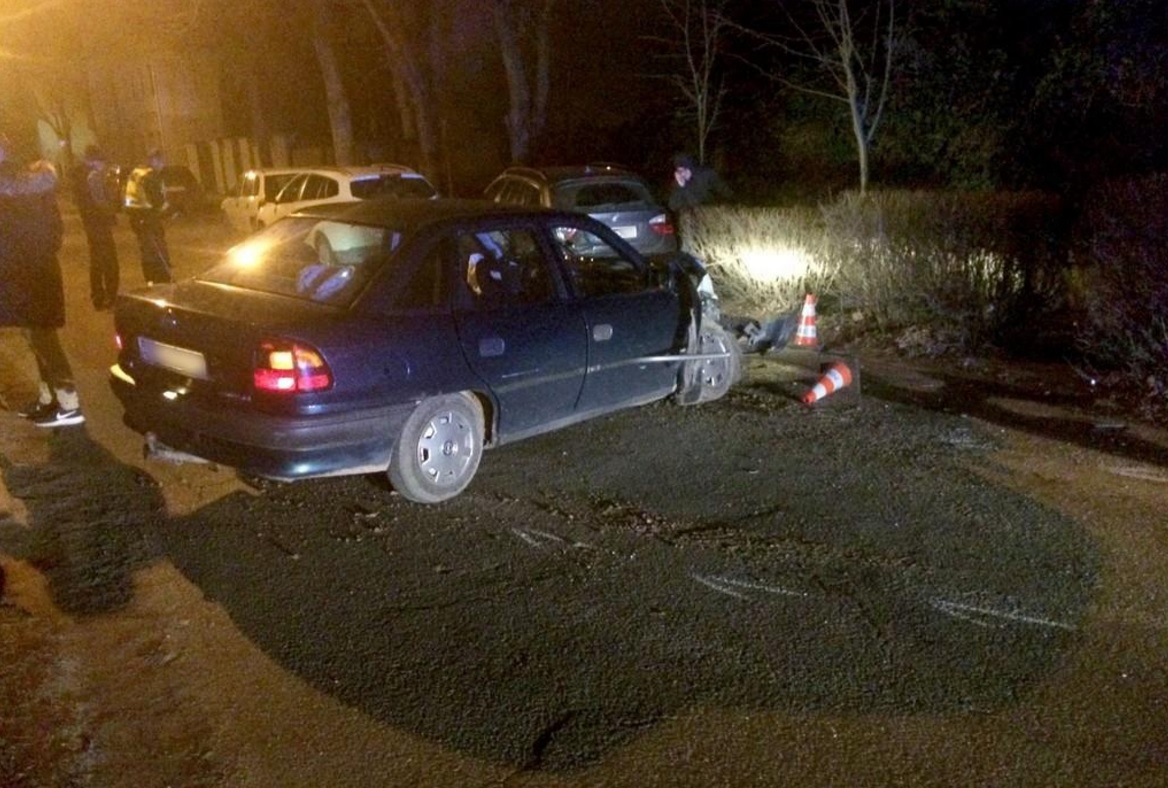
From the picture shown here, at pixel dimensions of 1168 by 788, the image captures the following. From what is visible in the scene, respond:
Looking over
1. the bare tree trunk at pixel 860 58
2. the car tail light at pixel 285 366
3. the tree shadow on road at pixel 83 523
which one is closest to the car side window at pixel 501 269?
the car tail light at pixel 285 366

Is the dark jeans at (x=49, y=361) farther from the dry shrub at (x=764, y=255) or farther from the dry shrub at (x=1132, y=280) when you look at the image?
the dry shrub at (x=1132, y=280)

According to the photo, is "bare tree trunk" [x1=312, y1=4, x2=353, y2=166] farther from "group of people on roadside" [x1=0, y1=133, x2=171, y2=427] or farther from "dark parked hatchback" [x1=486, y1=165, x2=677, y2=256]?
"group of people on roadside" [x1=0, y1=133, x2=171, y2=427]

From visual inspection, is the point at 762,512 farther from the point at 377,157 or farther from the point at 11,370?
the point at 377,157

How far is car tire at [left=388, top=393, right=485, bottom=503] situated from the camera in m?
5.45

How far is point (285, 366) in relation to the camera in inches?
194

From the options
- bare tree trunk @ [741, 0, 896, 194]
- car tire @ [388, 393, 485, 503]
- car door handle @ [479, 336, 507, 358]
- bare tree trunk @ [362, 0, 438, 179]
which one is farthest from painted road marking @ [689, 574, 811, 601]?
bare tree trunk @ [362, 0, 438, 179]

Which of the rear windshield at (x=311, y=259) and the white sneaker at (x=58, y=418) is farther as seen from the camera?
the white sneaker at (x=58, y=418)

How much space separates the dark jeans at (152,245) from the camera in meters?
12.0

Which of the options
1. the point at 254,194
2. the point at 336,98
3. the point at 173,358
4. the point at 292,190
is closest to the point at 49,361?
the point at 173,358

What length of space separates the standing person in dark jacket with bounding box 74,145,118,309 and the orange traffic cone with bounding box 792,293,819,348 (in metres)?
7.45

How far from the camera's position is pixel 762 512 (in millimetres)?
5629

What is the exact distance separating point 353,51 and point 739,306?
22926 mm

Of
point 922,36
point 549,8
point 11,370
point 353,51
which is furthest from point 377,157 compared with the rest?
point 11,370

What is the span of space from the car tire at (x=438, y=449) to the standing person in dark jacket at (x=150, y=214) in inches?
293
